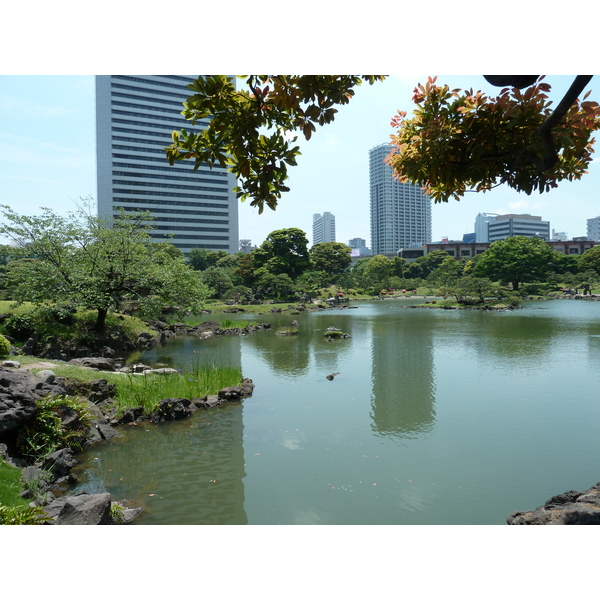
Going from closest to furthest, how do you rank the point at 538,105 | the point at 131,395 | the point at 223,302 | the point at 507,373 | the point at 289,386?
the point at 538,105 → the point at 131,395 → the point at 289,386 → the point at 507,373 → the point at 223,302

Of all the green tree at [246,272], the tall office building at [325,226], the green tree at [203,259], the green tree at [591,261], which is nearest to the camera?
the green tree at [246,272]

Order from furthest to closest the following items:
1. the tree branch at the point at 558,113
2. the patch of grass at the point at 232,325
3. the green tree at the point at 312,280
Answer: the green tree at the point at 312,280, the patch of grass at the point at 232,325, the tree branch at the point at 558,113

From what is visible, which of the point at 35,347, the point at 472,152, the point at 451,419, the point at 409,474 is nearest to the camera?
the point at 472,152

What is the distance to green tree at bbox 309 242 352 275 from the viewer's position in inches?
1983

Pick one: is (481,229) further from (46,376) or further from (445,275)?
(46,376)

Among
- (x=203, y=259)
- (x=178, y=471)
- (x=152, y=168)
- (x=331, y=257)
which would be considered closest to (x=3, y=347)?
(x=178, y=471)

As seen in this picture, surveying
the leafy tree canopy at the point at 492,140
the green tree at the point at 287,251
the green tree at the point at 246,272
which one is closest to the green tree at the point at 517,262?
the green tree at the point at 287,251

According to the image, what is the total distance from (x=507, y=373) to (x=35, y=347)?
1272 centimetres

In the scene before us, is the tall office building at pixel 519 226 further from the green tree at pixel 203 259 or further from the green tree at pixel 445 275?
the green tree at pixel 203 259

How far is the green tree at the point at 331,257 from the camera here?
5038cm

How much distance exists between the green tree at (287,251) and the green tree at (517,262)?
20969 millimetres

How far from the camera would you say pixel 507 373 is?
9969mm

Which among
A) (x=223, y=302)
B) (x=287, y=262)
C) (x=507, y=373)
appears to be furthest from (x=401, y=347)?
(x=287, y=262)

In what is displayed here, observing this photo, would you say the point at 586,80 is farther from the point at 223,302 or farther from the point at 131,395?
the point at 223,302
